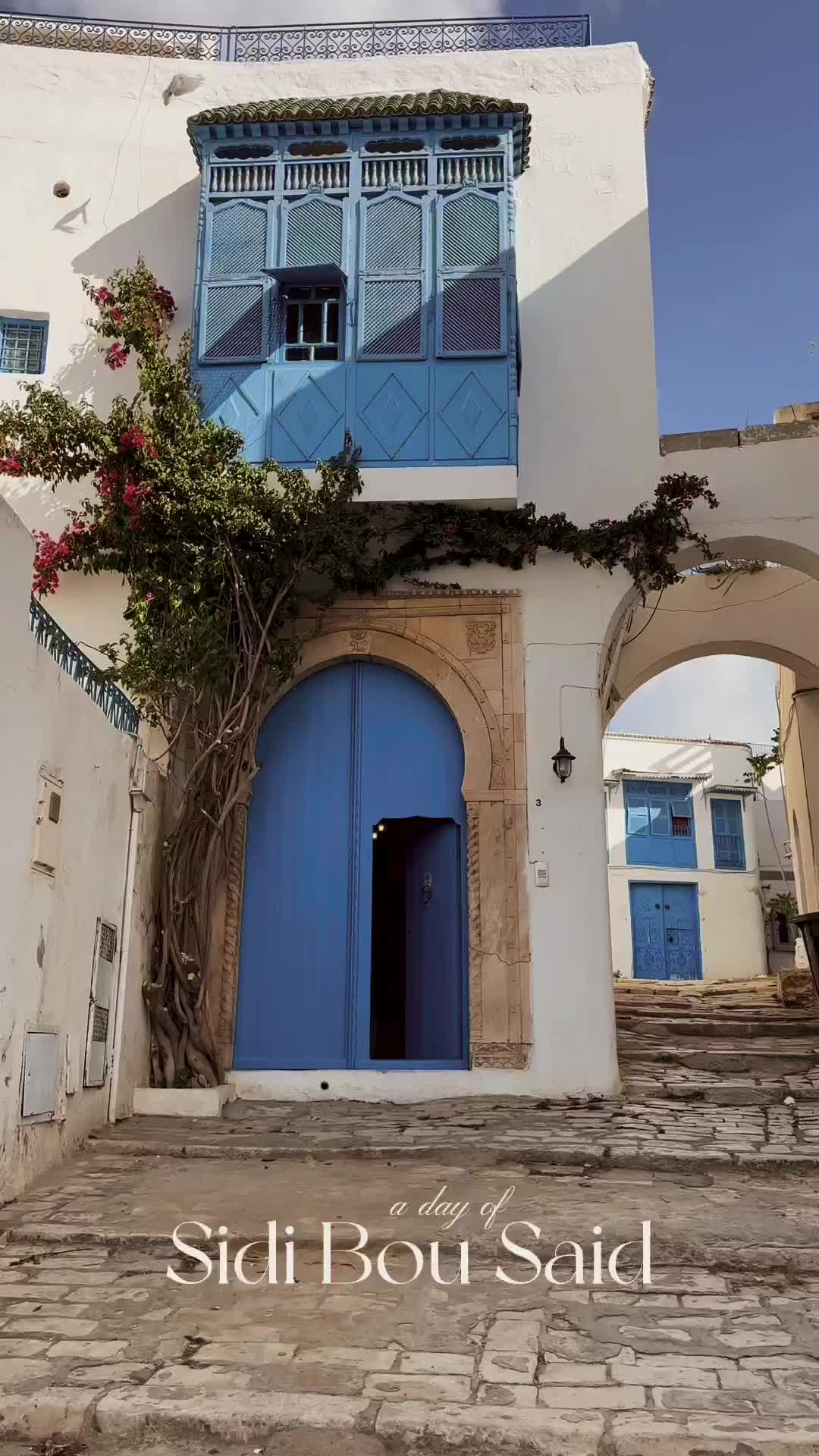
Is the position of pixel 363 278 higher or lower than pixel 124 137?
lower

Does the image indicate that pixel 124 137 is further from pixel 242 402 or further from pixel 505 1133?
pixel 505 1133

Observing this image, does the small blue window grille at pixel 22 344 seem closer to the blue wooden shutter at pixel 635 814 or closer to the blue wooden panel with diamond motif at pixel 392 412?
the blue wooden panel with diamond motif at pixel 392 412

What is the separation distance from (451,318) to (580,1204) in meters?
6.94

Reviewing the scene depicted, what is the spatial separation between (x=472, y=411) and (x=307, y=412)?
1310 mm

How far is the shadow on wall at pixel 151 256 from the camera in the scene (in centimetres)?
1020

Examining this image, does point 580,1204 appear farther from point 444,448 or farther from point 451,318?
point 451,318

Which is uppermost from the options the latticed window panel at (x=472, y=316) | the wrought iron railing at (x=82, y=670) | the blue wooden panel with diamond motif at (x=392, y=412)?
the latticed window panel at (x=472, y=316)

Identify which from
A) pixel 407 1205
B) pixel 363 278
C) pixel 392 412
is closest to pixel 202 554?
pixel 392 412

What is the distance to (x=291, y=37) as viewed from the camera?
1120 cm

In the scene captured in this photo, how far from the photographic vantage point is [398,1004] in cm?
1214

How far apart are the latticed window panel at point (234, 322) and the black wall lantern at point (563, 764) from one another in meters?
4.03

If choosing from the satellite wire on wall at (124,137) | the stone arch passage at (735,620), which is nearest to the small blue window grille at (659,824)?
the stone arch passage at (735,620)

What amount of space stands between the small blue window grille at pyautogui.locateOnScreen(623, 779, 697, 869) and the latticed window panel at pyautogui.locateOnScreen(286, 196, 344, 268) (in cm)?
1645

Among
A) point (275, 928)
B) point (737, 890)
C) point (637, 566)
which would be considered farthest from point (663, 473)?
point (737, 890)
